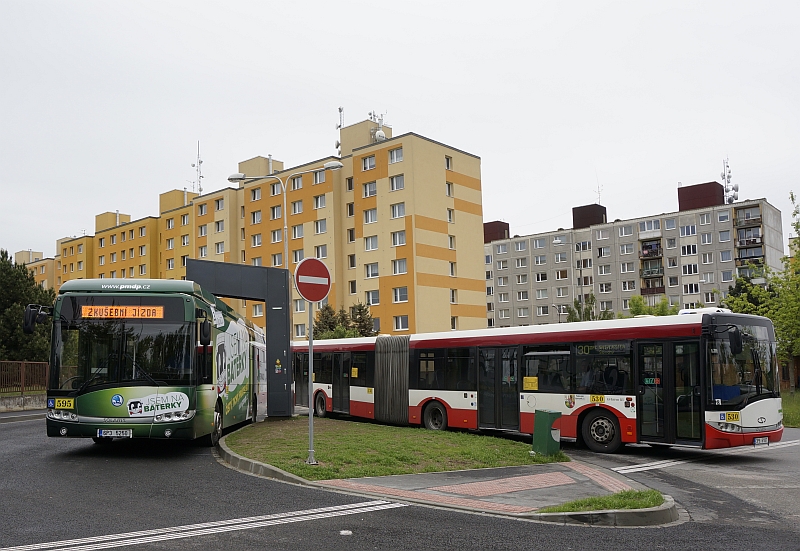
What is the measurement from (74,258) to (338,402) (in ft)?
270

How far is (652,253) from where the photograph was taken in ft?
286

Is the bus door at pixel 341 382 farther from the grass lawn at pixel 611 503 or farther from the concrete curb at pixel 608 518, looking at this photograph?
the concrete curb at pixel 608 518

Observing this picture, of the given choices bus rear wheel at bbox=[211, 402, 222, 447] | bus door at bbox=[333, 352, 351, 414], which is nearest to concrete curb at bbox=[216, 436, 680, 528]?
Answer: bus rear wheel at bbox=[211, 402, 222, 447]

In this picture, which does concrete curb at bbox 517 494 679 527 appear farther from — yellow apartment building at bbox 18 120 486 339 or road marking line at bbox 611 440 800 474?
yellow apartment building at bbox 18 120 486 339

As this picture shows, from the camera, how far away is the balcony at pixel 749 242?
80.3 m

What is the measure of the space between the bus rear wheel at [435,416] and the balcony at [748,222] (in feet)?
235

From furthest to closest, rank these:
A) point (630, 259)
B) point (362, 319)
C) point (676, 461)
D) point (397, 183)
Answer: point (630, 259) → point (397, 183) → point (362, 319) → point (676, 461)

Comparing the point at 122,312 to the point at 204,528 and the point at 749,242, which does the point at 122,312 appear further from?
the point at 749,242

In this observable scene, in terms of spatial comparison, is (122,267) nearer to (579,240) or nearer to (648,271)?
(579,240)

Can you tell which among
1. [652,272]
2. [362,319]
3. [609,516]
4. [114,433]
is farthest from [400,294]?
[609,516]

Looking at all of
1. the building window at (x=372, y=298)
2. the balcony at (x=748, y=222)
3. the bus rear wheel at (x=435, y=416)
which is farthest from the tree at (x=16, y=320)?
the balcony at (x=748, y=222)

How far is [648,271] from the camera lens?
8750 centimetres

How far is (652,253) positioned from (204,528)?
8582 cm

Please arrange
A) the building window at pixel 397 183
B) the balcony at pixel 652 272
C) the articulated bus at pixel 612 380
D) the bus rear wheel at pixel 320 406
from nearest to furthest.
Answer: the articulated bus at pixel 612 380 → the bus rear wheel at pixel 320 406 → the building window at pixel 397 183 → the balcony at pixel 652 272
